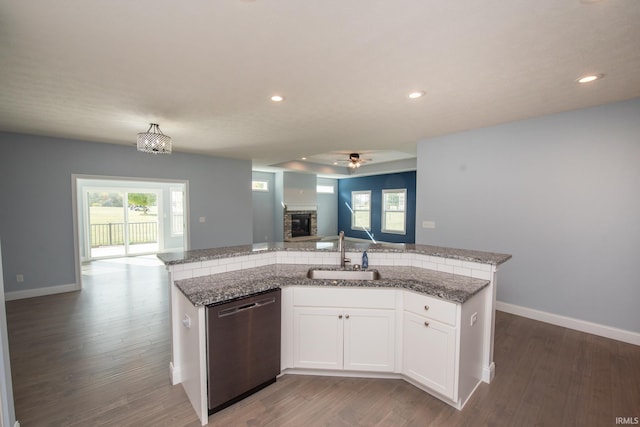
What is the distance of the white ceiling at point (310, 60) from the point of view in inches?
62.0

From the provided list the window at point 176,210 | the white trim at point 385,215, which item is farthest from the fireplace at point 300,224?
the window at point 176,210

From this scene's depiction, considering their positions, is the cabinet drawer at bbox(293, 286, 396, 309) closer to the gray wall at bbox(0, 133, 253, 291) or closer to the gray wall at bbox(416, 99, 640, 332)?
the gray wall at bbox(416, 99, 640, 332)

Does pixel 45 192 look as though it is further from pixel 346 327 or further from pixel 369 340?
pixel 369 340

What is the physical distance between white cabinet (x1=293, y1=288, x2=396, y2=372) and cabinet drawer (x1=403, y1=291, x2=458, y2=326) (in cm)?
13

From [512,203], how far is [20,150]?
7311 millimetres

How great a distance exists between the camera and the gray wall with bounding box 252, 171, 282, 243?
9.34 metres

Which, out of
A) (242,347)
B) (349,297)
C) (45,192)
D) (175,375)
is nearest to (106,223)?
(45,192)

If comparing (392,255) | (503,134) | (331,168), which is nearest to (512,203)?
(503,134)

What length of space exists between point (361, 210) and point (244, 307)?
29.1ft

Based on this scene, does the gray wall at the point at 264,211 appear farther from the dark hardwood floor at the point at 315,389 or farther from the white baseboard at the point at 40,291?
the dark hardwood floor at the point at 315,389

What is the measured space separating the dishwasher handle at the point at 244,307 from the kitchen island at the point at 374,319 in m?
0.08

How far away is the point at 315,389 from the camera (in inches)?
87.7

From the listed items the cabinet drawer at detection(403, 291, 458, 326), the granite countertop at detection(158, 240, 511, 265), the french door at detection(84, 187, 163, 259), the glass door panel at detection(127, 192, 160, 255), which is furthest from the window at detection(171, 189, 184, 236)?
the cabinet drawer at detection(403, 291, 458, 326)

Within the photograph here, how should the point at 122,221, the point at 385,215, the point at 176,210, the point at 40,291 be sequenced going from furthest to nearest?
the point at 385,215 → the point at 176,210 → the point at 122,221 → the point at 40,291
